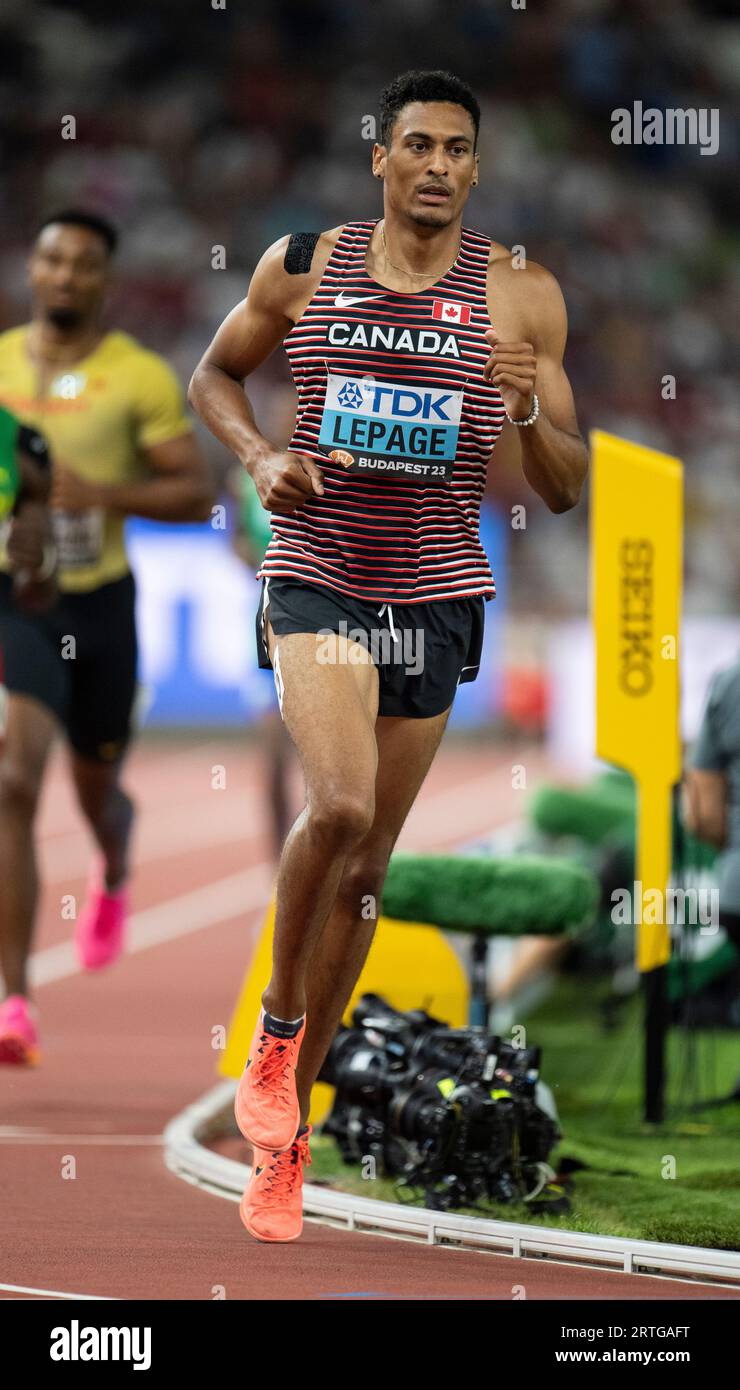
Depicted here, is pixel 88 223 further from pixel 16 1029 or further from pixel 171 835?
pixel 171 835

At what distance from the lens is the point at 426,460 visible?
477 centimetres

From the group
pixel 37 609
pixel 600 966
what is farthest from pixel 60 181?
pixel 37 609

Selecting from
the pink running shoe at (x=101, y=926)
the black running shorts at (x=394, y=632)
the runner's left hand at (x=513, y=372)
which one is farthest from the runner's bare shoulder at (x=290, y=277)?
the pink running shoe at (x=101, y=926)

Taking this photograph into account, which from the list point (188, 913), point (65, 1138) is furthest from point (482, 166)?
point (65, 1138)

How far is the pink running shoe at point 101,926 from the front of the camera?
864 centimetres

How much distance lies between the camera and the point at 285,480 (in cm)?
461

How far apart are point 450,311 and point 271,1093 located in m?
1.77

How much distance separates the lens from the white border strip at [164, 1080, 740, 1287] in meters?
4.52

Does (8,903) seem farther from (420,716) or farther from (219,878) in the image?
(219,878)

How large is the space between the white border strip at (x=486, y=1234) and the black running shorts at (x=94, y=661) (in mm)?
2298

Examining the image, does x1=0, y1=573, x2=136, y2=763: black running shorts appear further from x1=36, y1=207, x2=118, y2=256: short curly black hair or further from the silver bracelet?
the silver bracelet
